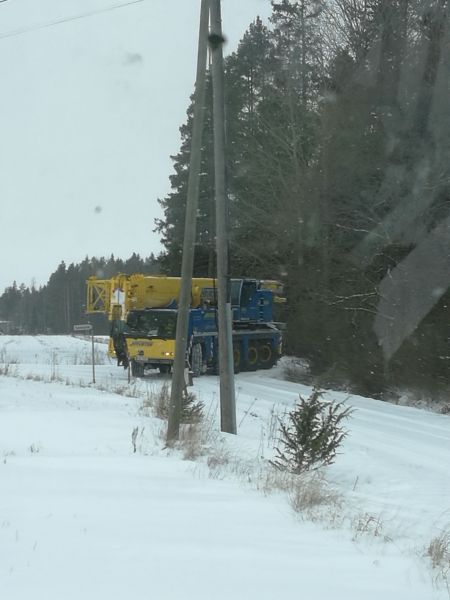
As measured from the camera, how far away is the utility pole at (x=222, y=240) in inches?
436

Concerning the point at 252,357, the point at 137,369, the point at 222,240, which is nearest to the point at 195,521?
the point at 222,240

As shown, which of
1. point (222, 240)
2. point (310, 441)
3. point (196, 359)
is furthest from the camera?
point (196, 359)

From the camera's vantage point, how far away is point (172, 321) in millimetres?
22000

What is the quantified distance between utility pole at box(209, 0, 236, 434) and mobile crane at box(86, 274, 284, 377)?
30.2 feet

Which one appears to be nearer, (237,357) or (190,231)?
(190,231)

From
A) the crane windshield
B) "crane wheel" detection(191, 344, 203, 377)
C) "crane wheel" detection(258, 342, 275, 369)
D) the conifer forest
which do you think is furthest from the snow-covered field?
"crane wheel" detection(258, 342, 275, 369)

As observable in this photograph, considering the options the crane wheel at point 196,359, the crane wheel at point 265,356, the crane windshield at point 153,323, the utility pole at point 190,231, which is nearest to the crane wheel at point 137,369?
the crane windshield at point 153,323

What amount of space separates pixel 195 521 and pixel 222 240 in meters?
7.04

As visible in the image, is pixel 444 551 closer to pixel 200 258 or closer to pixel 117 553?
pixel 117 553

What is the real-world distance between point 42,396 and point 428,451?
7.66 m

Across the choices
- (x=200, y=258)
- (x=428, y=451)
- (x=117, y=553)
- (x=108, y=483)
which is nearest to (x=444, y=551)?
(x=117, y=553)

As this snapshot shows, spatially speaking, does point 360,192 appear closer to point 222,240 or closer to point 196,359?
point 196,359

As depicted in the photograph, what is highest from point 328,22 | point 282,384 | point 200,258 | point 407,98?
point 328,22

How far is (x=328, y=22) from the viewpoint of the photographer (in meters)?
22.8
